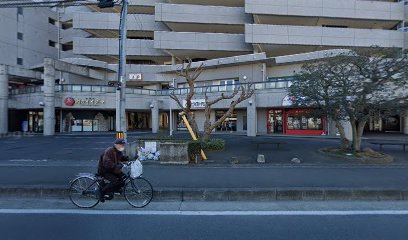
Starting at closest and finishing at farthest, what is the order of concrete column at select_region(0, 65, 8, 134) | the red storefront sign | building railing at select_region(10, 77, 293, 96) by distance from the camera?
building railing at select_region(10, 77, 293, 96) → the red storefront sign → concrete column at select_region(0, 65, 8, 134)

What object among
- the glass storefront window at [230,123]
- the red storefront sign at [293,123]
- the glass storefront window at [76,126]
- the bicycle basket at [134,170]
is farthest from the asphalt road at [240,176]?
the glass storefront window at [76,126]

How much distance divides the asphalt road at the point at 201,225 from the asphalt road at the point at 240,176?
191cm

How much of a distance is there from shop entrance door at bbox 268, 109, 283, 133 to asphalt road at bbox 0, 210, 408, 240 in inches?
914

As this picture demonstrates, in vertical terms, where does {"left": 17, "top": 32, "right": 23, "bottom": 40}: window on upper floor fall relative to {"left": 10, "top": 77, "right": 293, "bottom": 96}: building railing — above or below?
above

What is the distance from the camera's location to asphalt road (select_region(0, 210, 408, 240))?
4.68m

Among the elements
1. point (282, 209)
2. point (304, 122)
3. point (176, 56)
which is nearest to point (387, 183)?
point (282, 209)

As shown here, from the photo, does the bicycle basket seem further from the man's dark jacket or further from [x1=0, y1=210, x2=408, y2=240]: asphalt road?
[x1=0, y1=210, x2=408, y2=240]: asphalt road

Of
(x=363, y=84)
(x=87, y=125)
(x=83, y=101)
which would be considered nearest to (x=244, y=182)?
(x=363, y=84)

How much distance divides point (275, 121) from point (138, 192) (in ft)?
80.1

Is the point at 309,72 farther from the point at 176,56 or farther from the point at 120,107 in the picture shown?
the point at 176,56

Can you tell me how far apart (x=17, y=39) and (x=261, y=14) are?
33569 mm

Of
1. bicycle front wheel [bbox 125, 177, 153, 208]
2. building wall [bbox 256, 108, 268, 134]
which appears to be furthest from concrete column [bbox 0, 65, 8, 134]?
bicycle front wheel [bbox 125, 177, 153, 208]

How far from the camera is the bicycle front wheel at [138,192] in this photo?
6.43 meters

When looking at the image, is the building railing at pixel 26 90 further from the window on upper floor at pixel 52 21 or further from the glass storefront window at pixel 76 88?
the window on upper floor at pixel 52 21
